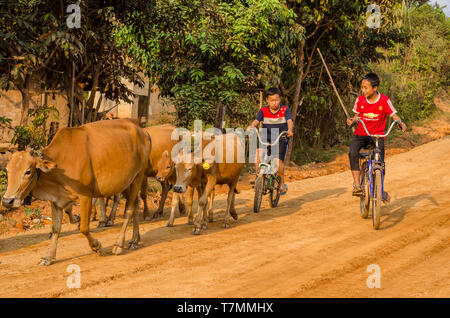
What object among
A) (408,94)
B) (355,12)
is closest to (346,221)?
(355,12)

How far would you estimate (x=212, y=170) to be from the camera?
866cm

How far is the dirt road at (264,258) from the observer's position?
18.0 ft

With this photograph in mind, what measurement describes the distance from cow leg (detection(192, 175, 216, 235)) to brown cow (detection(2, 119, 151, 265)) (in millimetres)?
1097

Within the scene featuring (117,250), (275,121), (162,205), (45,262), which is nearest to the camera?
(45,262)

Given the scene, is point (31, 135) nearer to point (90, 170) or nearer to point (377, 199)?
point (90, 170)

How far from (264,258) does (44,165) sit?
8.92ft

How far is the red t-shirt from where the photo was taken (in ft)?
28.8

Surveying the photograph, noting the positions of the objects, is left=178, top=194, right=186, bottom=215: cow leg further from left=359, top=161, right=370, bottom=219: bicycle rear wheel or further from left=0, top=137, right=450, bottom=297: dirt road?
left=359, top=161, right=370, bottom=219: bicycle rear wheel

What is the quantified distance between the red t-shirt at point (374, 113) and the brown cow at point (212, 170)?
1.99 m

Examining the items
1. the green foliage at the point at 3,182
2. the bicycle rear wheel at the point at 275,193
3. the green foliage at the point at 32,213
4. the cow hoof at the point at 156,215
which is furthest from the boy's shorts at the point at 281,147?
the green foliage at the point at 3,182

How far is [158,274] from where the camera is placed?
19.8ft

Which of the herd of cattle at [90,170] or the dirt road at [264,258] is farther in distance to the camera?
the herd of cattle at [90,170]

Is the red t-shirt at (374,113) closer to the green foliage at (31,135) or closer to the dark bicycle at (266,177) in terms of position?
the dark bicycle at (266,177)

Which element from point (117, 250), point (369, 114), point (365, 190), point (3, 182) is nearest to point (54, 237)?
point (117, 250)
